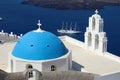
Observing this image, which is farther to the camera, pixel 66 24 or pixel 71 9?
Answer: pixel 71 9

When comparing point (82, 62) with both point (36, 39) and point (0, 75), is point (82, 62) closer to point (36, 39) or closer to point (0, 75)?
point (36, 39)

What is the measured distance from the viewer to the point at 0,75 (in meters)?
30.8

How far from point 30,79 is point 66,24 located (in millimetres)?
82004

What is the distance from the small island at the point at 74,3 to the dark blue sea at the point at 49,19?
6.22 m

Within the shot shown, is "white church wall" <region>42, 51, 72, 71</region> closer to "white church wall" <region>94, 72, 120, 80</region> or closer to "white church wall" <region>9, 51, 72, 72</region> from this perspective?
"white church wall" <region>9, 51, 72, 72</region>

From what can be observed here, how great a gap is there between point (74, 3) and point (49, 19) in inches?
1972

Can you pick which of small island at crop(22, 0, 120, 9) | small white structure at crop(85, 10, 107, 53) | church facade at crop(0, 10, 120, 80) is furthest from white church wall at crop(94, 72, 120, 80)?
small island at crop(22, 0, 120, 9)

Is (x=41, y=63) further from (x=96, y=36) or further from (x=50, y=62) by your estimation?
(x=96, y=36)

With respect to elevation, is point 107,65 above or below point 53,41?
below

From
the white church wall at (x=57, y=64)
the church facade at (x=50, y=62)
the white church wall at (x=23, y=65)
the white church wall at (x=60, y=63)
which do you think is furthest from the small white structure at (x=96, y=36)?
the white church wall at (x=23, y=65)

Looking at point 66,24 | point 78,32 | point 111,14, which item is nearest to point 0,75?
point 78,32

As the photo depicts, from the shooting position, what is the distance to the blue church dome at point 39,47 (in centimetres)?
3728

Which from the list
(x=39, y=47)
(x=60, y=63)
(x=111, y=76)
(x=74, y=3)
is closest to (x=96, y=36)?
(x=111, y=76)

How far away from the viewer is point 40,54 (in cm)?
3725
